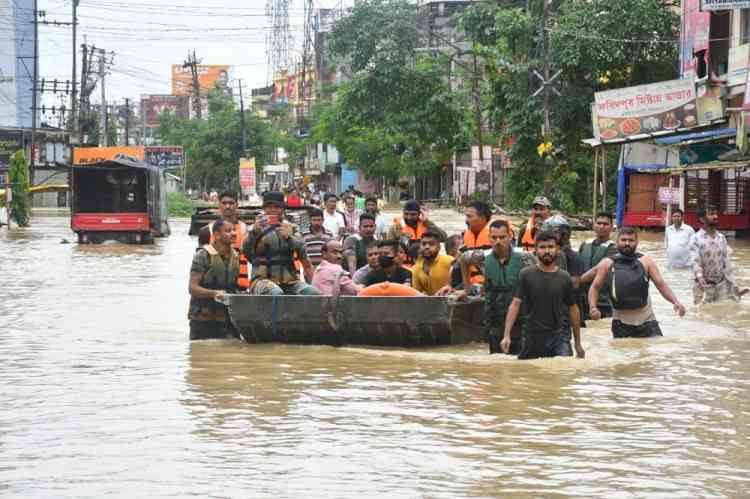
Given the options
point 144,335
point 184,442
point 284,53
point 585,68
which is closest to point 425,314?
point 144,335

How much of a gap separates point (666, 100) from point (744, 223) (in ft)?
12.8

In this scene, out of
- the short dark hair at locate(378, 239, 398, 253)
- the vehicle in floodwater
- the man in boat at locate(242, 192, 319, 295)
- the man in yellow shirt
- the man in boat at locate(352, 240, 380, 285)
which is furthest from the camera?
the vehicle in floodwater

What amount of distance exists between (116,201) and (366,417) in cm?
3272

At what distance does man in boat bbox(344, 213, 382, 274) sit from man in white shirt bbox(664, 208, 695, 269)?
835 cm

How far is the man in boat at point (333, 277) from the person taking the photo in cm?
1428

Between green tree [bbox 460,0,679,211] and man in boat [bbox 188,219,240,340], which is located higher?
green tree [bbox 460,0,679,211]

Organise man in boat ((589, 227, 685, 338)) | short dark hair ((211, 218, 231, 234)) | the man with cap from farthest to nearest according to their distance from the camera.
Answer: the man with cap
short dark hair ((211, 218, 231, 234))
man in boat ((589, 227, 685, 338))

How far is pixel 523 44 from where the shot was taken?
48.7 metres

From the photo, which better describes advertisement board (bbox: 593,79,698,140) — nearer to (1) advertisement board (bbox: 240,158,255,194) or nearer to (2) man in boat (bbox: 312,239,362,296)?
(2) man in boat (bbox: 312,239,362,296)

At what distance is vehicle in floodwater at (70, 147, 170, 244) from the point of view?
39344 millimetres

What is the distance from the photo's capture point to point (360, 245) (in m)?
16.2

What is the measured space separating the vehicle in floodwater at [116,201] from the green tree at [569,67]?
12.5m

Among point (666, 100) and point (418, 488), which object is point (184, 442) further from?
point (666, 100)

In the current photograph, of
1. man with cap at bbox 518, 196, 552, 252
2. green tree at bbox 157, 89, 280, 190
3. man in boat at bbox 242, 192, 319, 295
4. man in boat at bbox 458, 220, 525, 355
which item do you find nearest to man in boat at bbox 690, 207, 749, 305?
man with cap at bbox 518, 196, 552, 252
